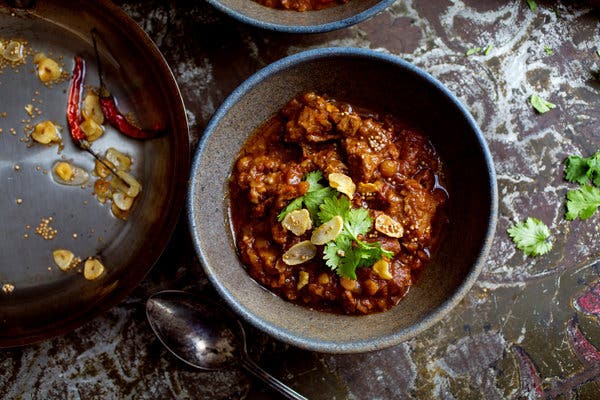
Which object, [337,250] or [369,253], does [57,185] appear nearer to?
[337,250]

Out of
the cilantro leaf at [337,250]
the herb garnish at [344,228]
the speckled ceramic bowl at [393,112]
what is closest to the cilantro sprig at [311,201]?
the herb garnish at [344,228]

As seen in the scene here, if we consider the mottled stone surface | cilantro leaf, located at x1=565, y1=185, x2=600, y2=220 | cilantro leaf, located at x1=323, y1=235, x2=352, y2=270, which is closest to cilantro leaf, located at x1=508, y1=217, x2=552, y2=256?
the mottled stone surface

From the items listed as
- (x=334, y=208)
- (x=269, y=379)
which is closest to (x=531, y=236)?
(x=334, y=208)

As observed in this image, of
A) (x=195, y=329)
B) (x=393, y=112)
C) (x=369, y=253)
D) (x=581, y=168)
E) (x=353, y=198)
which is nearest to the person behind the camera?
(x=369, y=253)

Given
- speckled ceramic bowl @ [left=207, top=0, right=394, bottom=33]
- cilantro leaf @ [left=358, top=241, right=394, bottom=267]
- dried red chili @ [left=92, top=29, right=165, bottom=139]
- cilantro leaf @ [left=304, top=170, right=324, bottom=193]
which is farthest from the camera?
dried red chili @ [left=92, top=29, right=165, bottom=139]

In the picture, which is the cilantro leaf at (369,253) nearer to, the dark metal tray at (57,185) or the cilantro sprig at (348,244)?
the cilantro sprig at (348,244)

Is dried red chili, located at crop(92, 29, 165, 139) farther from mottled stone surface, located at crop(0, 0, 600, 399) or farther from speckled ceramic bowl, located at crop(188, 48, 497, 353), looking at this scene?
speckled ceramic bowl, located at crop(188, 48, 497, 353)

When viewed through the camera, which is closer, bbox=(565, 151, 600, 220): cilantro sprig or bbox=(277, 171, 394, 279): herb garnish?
bbox=(277, 171, 394, 279): herb garnish
